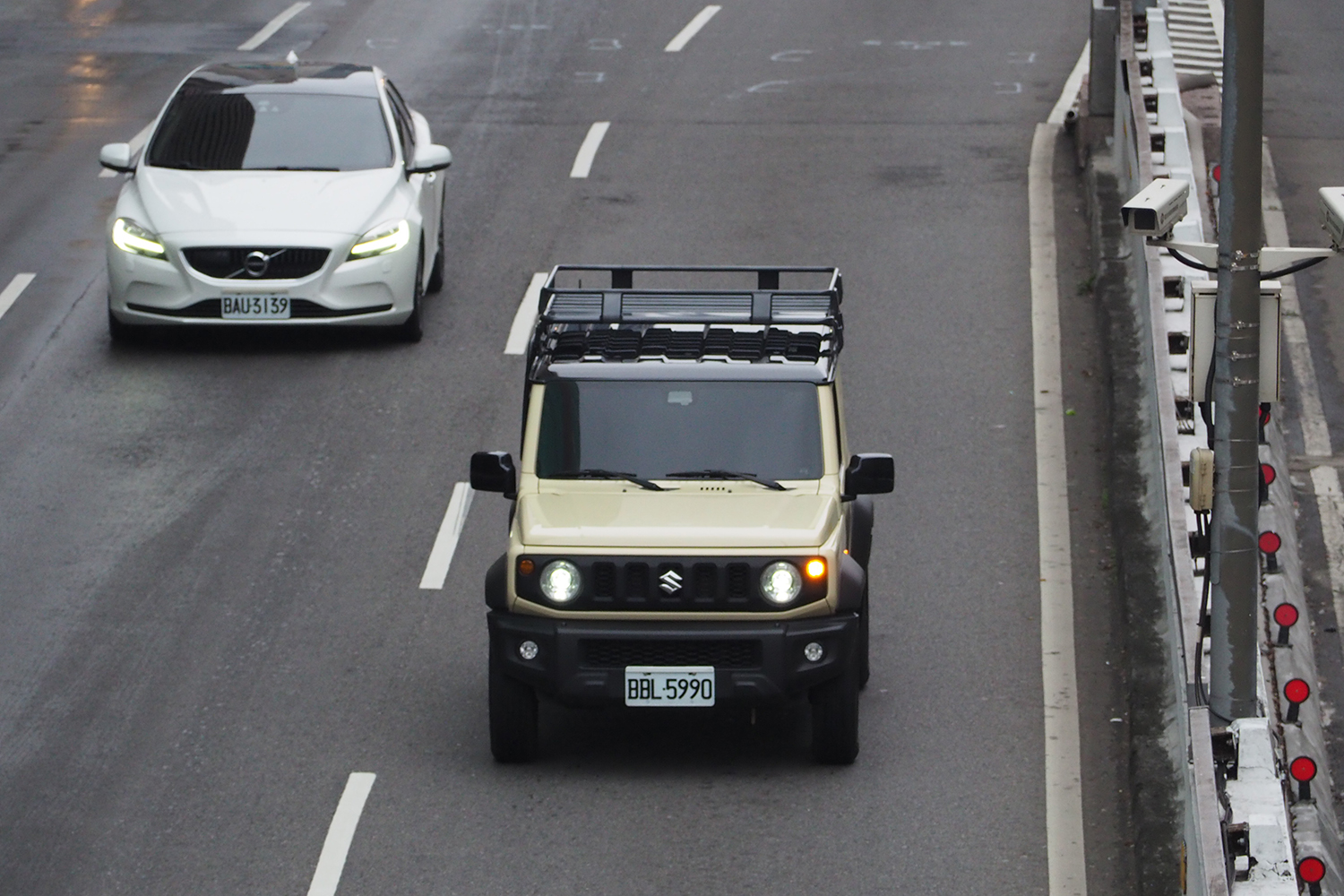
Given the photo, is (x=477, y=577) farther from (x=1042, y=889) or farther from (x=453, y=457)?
(x=1042, y=889)

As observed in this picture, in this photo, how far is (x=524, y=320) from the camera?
1841cm

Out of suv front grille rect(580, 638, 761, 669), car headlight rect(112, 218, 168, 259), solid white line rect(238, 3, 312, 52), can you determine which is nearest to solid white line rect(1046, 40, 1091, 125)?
solid white line rect(238, 3, 312, 52)

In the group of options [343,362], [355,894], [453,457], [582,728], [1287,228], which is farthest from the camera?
[1287,228]

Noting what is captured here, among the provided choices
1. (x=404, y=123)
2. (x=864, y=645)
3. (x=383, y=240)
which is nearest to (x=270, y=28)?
(x=404, y=123)

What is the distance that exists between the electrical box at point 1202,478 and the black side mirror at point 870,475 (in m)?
1.41

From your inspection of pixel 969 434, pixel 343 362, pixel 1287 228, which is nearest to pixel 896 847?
pixel 969 434

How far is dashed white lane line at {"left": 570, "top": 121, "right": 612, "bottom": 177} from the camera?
22.4 m

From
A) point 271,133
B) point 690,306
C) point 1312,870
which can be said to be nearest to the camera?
point 1312,870

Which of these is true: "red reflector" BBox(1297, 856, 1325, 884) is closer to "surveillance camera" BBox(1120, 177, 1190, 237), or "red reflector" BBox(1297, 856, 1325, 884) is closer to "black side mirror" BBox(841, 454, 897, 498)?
"black side mirror" BBox(841, 454, 897, 498)

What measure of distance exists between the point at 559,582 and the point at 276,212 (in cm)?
755

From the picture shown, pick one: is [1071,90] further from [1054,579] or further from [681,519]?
→ [681,519]

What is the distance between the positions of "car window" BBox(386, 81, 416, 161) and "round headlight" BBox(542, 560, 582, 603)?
27.8 ft

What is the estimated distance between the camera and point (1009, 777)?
11.3 metres

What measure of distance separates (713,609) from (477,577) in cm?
338
